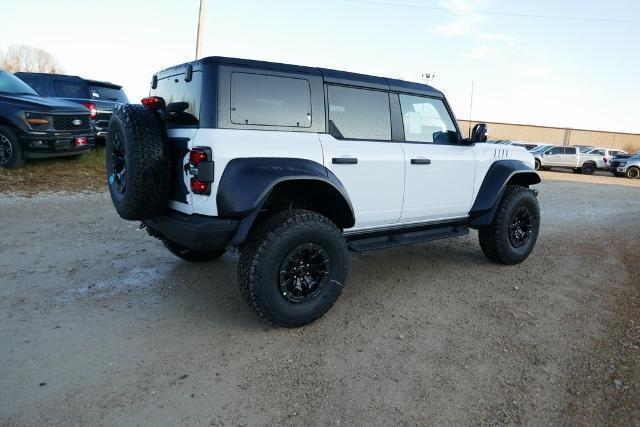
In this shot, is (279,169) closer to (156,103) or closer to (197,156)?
(197,156)

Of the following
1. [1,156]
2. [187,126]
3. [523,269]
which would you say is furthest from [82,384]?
[1,156]

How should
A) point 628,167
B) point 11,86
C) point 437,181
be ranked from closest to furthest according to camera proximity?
point 437,181
point 11,86
point 628,167

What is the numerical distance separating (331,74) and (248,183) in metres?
1.33

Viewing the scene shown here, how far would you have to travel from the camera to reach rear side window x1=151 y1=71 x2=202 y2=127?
10.8 feet

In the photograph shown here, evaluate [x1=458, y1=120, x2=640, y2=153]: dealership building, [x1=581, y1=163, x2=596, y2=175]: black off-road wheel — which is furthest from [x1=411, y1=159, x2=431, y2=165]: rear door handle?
[x1=458, y1=120, x2=640, y2=153]: dealership building

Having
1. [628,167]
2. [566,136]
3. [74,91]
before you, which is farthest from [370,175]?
[566,136]

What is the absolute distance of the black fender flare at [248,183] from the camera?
310cm

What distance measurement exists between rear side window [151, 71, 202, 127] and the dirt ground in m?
1.53

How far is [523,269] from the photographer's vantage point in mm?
5086

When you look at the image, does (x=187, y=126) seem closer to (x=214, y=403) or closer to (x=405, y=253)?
(x=214, y=403)

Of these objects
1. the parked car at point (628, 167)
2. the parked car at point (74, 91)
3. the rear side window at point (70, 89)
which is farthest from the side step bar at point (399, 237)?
the parked car at point (628, 167)

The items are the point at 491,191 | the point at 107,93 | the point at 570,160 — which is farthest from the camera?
the point at 570,160

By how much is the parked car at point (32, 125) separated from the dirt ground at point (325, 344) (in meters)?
3.58

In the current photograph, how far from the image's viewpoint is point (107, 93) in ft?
37.6
